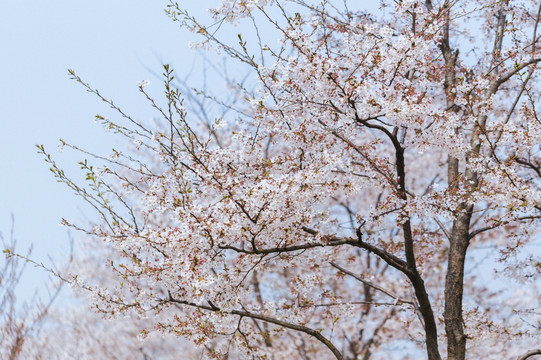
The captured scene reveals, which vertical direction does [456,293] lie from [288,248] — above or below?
above

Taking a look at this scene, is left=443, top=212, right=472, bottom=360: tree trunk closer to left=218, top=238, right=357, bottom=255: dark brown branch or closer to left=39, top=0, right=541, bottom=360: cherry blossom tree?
left=39, top=0, right=541, bottom=360: cherry blossom tree

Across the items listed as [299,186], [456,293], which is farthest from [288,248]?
[456,293]

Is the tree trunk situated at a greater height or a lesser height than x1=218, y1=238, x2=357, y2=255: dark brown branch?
greater

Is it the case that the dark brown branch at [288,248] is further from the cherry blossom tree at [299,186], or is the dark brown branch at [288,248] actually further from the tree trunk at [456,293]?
the tree trunk at [456,293]

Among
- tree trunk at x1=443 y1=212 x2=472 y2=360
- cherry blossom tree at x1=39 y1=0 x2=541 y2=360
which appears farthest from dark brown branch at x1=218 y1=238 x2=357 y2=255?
tree trunk at x1=443 y1=212 x2=472 y2=360

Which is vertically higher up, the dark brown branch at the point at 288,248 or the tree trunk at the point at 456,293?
the tree trunk at the point at 456,293

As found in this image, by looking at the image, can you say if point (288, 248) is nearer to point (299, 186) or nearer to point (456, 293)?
point (299, 186)

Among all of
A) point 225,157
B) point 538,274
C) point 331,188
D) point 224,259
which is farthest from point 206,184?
point 538,274

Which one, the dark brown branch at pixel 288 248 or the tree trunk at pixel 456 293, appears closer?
the dark brown branch at pixel 288 248

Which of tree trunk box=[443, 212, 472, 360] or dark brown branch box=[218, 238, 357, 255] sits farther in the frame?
tree trunk box=[443, 212, 472, 360]

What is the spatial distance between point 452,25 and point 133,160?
5567 mm

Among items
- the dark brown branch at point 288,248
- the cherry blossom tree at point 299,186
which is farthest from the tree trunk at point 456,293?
the dark brown branch at point 288,248

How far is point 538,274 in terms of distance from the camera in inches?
275

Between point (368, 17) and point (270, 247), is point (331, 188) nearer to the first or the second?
point (270, 247)
